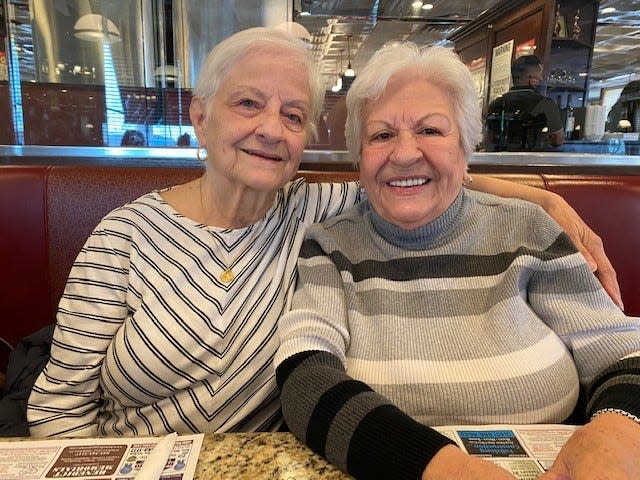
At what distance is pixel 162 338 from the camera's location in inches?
44.6

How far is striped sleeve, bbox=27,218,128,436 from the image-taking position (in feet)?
3.80

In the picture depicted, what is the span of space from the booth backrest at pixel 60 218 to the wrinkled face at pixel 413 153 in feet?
2.30

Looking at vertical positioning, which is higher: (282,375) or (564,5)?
(564,5)

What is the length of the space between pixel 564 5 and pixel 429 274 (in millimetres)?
5543

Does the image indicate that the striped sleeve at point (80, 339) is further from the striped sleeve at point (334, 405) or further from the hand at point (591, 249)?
the hand at point (591, 249)

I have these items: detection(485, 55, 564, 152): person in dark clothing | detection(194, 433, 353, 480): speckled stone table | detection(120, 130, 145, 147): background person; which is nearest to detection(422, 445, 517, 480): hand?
detection(194, 433, 353, 480): speckled stone table

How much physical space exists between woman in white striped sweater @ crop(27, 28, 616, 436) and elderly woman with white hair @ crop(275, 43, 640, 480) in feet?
0.47

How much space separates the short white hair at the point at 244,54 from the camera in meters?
1.26

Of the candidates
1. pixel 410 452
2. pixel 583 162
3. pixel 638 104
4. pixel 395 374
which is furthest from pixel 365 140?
pixel 638 104

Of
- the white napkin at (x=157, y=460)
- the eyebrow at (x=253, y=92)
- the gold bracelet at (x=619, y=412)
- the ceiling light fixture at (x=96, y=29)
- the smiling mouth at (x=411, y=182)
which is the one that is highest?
the ceiling light fixture at (x=96, y=29)

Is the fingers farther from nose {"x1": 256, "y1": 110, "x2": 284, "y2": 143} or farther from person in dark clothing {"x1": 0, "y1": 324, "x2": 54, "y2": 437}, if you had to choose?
person in dark clothing {"x1": 0, "y1": 324, "x2": 54, "y2": 437}

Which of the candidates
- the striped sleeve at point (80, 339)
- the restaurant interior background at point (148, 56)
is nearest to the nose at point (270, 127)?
the striped sleeve at point (80, 339)

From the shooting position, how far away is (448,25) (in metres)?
7.12

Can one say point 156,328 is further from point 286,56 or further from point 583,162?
point 583,162
